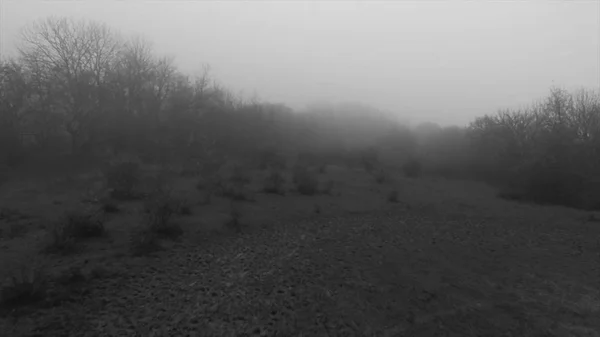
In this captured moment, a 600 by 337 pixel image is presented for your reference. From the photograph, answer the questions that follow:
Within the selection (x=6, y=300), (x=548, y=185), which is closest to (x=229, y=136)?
(x=548, y=185)

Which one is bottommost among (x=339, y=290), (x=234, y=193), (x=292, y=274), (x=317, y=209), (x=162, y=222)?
(x=339, y=290)

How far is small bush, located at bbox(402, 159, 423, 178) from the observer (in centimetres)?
3200

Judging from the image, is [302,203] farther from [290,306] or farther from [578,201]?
[578,201]

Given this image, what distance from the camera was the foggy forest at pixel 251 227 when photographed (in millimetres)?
6293

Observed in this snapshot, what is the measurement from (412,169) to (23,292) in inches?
1206

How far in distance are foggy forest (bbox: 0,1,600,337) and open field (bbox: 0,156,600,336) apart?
0.04m

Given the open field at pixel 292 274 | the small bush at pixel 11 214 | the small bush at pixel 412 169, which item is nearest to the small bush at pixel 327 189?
the open field at pixel 292 274

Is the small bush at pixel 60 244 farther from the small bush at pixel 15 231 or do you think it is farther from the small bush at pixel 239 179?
the small bush at pixel 239 179

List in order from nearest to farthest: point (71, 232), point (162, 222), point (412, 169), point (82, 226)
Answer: point (71, 232) → point (82, 226) → point (162, 222) → point (412, 169)

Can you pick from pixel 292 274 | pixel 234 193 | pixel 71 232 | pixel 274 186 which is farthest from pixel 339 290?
pixel 274 186

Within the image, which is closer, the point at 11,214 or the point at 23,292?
the point at 23,292

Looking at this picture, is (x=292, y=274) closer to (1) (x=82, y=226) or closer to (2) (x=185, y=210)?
(1) (x=82, y=226)

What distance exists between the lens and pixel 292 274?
8133 mm

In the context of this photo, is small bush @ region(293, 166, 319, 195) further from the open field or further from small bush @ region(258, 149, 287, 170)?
small bush @ region(258, 149, 287, 170)
